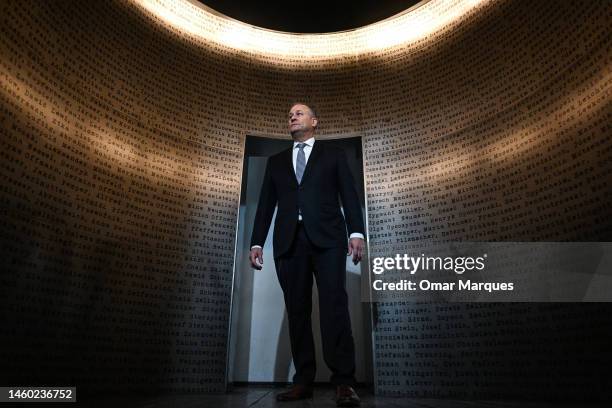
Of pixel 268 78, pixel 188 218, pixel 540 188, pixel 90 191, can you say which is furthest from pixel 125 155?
pixel 540 188

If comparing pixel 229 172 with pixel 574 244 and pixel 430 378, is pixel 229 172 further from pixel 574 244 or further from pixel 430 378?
pixel 574 244

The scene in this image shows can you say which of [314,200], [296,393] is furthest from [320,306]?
[314,200]

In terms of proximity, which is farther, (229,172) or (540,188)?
(229,172)

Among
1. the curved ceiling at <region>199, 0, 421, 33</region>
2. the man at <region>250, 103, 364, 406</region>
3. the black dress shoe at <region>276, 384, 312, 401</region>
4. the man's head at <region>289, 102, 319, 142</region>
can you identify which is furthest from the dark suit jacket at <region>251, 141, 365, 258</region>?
the curved ceiling at <region>199, 0, 421, 33</region>

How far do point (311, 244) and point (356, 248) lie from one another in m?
0.33

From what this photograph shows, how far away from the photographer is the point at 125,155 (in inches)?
159

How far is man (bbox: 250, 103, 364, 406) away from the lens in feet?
9.50

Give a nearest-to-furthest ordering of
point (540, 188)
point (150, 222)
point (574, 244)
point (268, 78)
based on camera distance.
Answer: point (574, 244), point (540, 188), point (150, 222), point (268, 78)

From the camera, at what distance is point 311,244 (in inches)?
121

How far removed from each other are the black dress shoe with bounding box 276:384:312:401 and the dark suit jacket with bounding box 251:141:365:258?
929mm

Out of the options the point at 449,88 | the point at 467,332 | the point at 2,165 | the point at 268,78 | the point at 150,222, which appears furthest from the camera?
the point at 268,78

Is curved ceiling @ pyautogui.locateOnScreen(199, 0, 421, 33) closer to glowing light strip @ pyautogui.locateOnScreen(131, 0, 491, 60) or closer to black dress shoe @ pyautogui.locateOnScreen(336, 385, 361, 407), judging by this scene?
glowing light strip @ pyautogui.locateOnScreen(131, 0, 491, 60)

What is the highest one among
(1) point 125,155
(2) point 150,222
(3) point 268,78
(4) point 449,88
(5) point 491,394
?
(3) point 268,78

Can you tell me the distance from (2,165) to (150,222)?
54.4 inches
